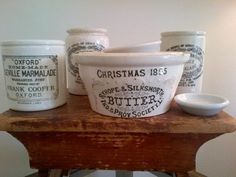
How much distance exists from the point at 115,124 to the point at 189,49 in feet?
0.58

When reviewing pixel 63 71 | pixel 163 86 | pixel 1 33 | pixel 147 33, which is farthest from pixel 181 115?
pixel 1 33

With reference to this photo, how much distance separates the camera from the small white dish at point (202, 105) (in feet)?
0.93

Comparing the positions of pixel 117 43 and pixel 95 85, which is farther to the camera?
pixel 117 43

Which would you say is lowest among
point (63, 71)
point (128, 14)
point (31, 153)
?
point (31, 153)

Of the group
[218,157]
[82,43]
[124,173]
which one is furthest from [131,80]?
[218,157]

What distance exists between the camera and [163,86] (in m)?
0.28

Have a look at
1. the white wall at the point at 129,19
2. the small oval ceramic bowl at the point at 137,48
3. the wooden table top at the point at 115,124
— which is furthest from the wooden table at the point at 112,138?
the white wall at the point at 129,19

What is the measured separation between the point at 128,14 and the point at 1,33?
32 cm

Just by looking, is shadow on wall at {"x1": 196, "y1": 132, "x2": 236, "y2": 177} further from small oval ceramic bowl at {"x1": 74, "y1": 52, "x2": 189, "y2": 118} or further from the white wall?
small oval ceramic bowl at {"x1": 74, "y1": 52, "x2": 189, "y2": 118}

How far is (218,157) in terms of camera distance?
0.62 metres

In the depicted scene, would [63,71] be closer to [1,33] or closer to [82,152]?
[82,152]

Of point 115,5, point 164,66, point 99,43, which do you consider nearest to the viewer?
point 164,66

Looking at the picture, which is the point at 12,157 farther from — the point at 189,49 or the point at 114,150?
the point at 189,49

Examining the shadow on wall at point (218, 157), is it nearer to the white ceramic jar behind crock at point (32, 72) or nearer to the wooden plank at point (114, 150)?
the wooden plank at point (114, 150)
